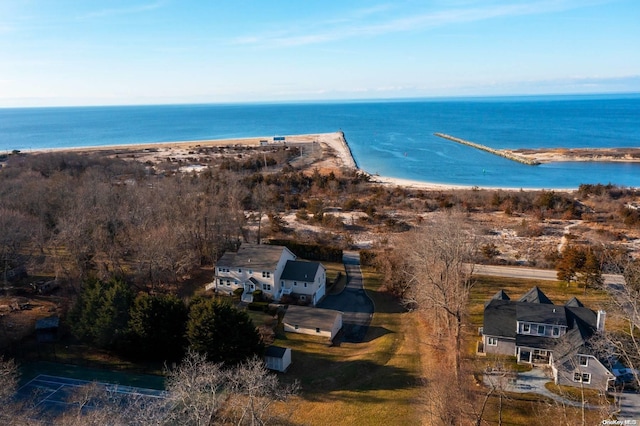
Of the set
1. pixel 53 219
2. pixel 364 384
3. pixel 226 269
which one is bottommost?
pixel 364 384

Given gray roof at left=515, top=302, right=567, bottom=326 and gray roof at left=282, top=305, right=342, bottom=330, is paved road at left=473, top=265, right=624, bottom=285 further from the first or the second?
gray roof at left=282, top=305, right=342, bottom=330

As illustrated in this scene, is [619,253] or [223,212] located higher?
[223,212]

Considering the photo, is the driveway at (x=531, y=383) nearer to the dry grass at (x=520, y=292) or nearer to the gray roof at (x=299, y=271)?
the dry grass at (x=520, y=292)

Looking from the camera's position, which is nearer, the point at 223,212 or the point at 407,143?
the point at 223,212

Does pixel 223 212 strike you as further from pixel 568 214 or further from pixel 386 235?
pixel 568 214

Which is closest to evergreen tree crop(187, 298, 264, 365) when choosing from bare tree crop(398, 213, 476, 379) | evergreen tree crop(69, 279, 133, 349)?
evergreen tree crop(69, 279, 133, 349)

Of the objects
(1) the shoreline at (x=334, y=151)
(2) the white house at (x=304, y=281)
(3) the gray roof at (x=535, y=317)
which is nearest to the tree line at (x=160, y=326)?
(2) the white house at (x=304, y=281)

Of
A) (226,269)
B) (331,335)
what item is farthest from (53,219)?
(331,335)
